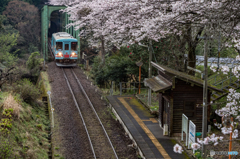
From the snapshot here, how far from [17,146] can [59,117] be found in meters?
5.18

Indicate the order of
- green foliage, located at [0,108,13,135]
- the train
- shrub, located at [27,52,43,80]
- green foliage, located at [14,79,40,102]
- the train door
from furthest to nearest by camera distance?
the train door → the train → shrub, located at [27,52,43,80] → green foliage, located at [14,79,40,102] → green foliage, located at [0,108,13,135]

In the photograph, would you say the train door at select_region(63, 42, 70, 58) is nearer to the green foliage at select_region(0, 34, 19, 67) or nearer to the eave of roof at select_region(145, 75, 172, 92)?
the green foliage at select_region(0, 34, 19, 67)

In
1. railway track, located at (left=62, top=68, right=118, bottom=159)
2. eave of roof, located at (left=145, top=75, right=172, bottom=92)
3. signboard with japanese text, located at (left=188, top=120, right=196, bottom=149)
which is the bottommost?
railway track, located at (left=62, top=68, right=118, bottom=159)

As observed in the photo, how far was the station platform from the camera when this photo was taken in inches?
396

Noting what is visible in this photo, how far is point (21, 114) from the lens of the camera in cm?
1298

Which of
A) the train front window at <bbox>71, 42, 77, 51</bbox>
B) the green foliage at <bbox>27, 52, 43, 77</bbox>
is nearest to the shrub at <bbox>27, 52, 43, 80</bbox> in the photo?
the green foliage at <bbox>27, 52, 43, 77</bbox>

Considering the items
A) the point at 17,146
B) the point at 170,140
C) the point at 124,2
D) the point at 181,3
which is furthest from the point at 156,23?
the point at 17,146

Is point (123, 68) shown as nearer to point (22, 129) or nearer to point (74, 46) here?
point (74, 46)

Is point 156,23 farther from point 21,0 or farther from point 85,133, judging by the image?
point 21,0

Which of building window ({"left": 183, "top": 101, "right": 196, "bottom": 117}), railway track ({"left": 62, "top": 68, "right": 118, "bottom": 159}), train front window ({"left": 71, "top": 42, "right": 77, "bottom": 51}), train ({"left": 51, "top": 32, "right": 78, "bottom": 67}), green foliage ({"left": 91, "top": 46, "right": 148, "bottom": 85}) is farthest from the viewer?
train front window ({"left": 71, "top": 42, "right": 77, "bottom": 51})

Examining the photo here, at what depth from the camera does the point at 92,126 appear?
45.4 feet

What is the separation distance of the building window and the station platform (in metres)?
1.27

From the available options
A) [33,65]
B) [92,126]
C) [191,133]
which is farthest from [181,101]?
[33,65]

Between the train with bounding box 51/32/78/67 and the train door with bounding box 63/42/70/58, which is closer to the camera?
the train with bounding box 51/32/78/67
